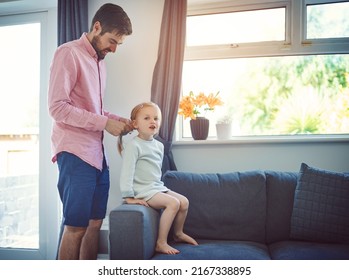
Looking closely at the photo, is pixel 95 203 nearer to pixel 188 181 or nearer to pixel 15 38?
pixel 188 181

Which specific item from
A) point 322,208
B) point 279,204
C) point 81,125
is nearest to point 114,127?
point 81,125

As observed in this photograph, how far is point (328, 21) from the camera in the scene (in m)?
2.19

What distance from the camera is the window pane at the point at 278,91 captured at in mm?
2221

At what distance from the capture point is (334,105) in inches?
87.7

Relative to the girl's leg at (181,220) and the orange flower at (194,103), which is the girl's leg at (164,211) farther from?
the orange flower at (194,103)

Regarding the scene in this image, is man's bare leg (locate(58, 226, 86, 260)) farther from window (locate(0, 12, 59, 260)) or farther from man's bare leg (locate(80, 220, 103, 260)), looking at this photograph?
window (locate(0, 12, 59, 260))

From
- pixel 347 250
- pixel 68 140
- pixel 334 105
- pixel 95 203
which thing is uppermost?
pixel 334 105

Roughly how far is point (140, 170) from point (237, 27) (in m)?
1.39

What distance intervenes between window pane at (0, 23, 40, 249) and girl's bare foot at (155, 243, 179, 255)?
4.69ft

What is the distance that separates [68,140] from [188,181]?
74 cm

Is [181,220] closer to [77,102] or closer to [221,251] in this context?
[221,251]

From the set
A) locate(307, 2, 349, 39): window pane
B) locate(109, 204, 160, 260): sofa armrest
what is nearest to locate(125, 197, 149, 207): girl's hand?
locate(109, 204, 160, 260): sofa armrest
